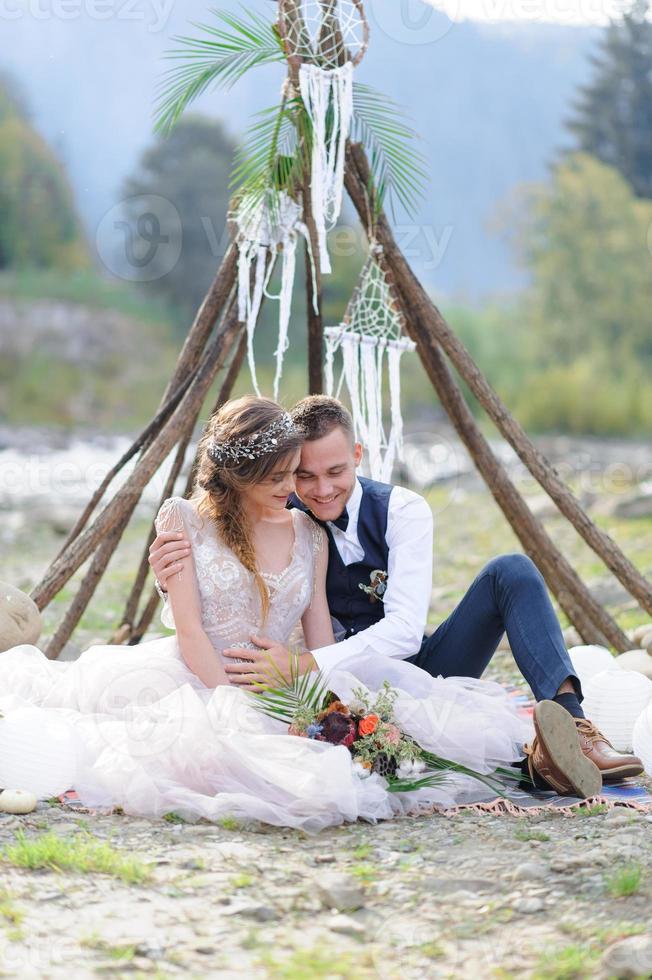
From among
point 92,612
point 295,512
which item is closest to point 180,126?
point 92,612

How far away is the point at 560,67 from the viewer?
64000mm

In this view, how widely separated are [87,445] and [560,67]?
2037 inches

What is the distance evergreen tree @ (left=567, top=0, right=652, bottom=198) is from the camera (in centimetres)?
2856

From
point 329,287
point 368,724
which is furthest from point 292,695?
point 329,287

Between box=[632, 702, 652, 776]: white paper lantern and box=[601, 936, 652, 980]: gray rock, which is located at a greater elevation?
box=[632, 702, 652, 776]: white paper lantern

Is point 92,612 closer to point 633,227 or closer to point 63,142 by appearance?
point 633,227

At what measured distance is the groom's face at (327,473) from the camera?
3471 millimetres

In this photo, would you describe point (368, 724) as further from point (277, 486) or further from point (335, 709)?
point (277, 486)

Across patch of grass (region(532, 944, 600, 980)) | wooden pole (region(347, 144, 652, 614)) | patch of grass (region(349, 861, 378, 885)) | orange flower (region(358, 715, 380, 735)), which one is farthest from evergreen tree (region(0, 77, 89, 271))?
patch of grass (region(532, 944, 600, 980))

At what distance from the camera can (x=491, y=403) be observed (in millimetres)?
4848

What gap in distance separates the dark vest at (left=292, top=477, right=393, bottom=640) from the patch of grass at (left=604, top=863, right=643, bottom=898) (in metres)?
1.30

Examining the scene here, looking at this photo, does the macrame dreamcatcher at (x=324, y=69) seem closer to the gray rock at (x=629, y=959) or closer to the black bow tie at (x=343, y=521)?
the black bow tie at (x=343, y=521)

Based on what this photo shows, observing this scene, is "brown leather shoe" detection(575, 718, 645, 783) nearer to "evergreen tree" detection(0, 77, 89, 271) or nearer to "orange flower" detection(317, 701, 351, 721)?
"orange flower" detection(317, 701, 351, 721)

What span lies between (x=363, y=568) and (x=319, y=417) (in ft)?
1.71
